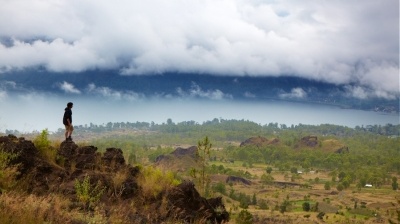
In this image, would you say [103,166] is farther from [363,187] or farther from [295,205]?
[363,187]

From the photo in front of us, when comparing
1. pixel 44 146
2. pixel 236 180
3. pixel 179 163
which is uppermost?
pixel 44 146

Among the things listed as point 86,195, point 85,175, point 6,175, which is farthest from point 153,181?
point 6,175

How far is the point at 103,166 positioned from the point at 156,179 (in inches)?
94.4

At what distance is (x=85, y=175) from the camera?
13.7 m

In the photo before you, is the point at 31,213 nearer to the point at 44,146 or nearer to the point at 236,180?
the point at 44,146

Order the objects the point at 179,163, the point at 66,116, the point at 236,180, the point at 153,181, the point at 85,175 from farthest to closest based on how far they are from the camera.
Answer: the point at 236,180 < the point at 179,163 < the point at 66,116 < the point at 153,181 < the point at 85,175

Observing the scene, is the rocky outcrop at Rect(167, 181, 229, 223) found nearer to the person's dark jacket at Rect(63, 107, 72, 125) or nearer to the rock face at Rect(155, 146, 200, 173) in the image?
the rock face at Rect(155, 146, 200, 173)

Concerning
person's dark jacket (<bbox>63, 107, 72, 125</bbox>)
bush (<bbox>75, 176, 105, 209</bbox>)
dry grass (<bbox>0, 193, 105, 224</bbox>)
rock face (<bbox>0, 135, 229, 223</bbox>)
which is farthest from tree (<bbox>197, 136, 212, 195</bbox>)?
dry grass (<bbox>0, 193, 105, 224</bbox>)

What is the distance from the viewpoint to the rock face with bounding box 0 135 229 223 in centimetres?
1316

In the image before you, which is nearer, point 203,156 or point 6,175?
point 6,175

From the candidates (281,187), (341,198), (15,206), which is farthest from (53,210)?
(281,187)

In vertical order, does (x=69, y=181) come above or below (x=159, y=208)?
above

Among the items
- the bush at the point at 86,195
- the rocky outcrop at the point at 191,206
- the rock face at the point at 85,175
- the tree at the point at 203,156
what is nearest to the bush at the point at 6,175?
the rock face at the point at 85,175

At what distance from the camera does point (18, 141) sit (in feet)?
49.4
